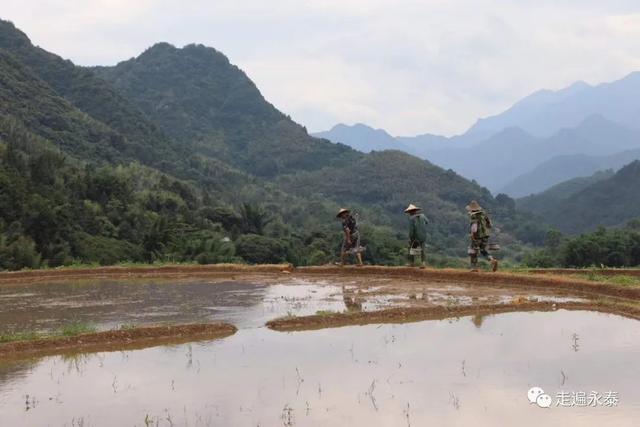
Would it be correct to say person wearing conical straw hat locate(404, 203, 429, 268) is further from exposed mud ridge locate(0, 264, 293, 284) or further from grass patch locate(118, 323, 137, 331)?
grass patch locate(118, 323, 137, 331)

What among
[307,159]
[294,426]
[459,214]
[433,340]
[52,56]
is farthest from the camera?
[307,159]

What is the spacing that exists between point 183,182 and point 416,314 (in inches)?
2953

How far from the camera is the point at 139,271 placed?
73.1 ft

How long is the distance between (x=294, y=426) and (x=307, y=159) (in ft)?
509

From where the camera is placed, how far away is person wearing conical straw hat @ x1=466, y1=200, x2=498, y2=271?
674 inches

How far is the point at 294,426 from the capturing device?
6.78 metres

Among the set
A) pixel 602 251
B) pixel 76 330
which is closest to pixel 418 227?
pixel 76 330

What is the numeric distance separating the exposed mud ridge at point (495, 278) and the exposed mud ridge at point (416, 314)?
1325mm

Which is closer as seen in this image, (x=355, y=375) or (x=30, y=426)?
(x=30, y=426)

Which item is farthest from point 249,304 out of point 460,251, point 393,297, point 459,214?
point 459,214

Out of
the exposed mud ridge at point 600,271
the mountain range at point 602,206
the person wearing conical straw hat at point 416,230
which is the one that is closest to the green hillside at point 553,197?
the mountain range at point 602,206

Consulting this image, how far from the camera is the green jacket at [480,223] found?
56.1ft

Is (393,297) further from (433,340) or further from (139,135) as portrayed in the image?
(139,135)

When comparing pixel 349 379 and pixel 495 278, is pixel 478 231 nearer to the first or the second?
pixel 495 278
